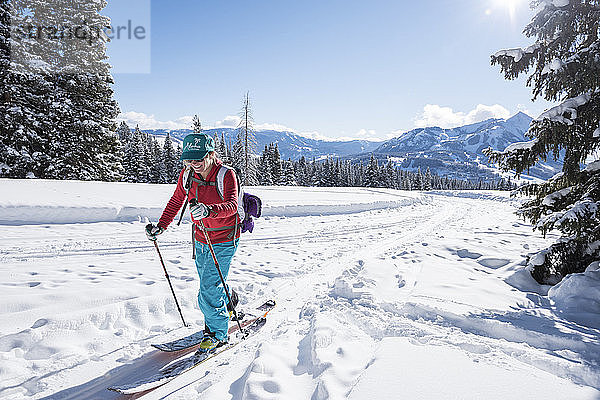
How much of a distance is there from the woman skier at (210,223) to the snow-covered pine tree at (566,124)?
5.33m

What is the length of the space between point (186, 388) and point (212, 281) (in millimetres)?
1127

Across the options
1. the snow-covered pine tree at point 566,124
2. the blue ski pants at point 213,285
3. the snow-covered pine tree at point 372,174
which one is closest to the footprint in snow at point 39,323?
the blue ski pants at point 213,285

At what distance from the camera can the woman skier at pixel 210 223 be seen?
345cm

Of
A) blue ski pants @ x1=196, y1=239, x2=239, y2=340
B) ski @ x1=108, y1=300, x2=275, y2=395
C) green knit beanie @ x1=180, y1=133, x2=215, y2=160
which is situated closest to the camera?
ski @ x1=108, y1=300, x2=275, y2=395

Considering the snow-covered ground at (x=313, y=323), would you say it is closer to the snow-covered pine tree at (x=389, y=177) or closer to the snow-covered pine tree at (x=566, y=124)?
the snow-covered pine tree at (x=566, y=124)

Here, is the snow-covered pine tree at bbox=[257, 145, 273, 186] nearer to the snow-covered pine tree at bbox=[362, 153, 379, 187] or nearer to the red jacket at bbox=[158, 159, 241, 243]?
the snow-covered pine tree at bbox=[362, 153, 379, 187]

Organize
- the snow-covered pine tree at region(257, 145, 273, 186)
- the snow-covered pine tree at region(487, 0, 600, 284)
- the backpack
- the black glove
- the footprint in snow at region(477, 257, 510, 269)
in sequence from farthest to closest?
the snow-covered pine tree at region(257, 145, 273, 186)
the footprint in snow at region(477, 257, 510, 269)
the snow-covered pine tree at region(487, 0, 600, 284)
the black glove
the backpack

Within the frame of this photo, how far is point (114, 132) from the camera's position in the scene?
1980 centimetres

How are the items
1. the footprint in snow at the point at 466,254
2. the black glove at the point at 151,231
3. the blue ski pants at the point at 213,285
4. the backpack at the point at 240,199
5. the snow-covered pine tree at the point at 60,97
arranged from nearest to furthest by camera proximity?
1. the backpack at the point at 240,199
2. the blue ski pants at the point at 213,285
3. the black glove at the point at 151,231
4. the footprint in snow at the point at 466,254
5. the snow-covered pine tree at the point at 60,97

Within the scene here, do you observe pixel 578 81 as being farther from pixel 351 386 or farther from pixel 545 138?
pixel 351 386

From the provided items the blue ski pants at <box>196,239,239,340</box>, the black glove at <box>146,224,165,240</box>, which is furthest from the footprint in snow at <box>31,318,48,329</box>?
the blue ski pants at <box>196,239,239,340</box>

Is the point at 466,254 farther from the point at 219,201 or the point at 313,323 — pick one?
the point at 219,201

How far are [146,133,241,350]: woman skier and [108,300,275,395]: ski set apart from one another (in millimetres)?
103

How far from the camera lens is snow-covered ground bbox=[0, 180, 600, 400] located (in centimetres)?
291
